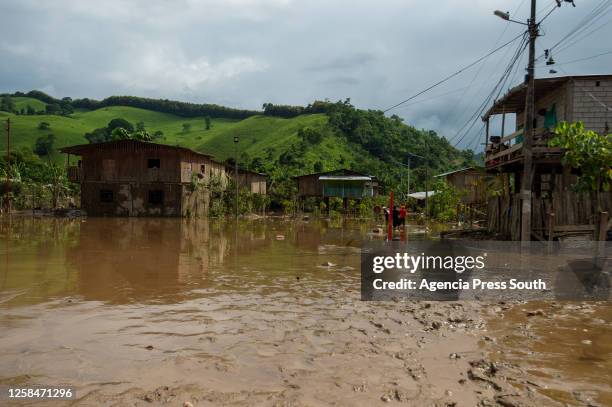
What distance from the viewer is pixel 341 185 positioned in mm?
51156

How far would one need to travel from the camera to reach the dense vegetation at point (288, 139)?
63.9 meters

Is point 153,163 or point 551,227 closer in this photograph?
point 551,227

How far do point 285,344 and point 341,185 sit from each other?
4556 cm

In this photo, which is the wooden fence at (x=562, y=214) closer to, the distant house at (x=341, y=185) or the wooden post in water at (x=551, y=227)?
the wooden post in water at (x=551, y=227)

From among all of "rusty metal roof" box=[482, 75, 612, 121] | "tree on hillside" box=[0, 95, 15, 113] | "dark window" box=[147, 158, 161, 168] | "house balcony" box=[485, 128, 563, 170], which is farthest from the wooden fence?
"tree on hillside" box=[0, 95, 15, 113]

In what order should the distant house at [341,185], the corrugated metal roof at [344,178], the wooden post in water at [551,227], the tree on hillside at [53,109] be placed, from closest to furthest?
the wooden post in water at [551,227] → the corrugated metal roof at [344,178] → the distant house at [341,185] → the tree on hillside at [53,109]

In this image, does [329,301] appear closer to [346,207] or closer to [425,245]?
[425,245]

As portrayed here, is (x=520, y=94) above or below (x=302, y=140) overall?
below

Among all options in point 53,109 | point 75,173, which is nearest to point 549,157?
point 75,173

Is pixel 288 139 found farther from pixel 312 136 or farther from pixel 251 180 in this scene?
pixel 251 180

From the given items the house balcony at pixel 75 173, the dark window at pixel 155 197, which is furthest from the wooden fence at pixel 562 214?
the house balcony at pixel 75 173

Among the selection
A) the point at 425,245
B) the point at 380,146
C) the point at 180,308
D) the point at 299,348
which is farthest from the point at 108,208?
the point at 380,146

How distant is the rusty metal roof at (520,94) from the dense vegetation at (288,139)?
2704cm
